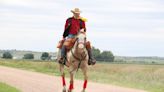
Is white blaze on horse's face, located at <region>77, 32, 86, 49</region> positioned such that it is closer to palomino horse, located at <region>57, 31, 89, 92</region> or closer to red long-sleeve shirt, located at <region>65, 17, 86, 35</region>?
palomino horse, located at <region>57, 31, 89, 92</region>

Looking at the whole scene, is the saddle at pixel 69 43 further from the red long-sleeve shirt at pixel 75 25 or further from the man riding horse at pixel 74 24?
the red long-sleeve shirt at pixel 75 25

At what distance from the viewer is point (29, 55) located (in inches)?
4067

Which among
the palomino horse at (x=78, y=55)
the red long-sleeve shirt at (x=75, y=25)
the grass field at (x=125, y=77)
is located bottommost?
the grass field at (x=125, y=77)

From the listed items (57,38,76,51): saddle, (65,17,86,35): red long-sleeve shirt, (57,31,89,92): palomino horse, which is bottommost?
(57,31,89,92): palomino horse

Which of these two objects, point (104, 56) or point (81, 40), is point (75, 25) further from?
point (104, 56)

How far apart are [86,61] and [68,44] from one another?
34.8 inches

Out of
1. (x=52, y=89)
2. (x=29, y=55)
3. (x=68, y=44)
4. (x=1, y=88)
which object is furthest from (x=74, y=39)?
(x=29, y=55)

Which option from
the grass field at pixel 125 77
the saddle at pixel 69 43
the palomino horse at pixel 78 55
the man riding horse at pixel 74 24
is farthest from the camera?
the grass field at pixel 125 77

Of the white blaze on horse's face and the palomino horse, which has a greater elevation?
the white blaze on horse's face

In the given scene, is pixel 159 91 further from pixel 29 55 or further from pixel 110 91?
pixel 29 55

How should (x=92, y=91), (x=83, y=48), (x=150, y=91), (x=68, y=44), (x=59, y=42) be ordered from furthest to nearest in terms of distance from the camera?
(x=150, y=91) → (x=92, y=91) → (x=59, y=42) → (x=68, y=44) → (x=83, y=48)

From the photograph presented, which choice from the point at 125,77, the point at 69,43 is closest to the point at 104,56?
the point at 125,77

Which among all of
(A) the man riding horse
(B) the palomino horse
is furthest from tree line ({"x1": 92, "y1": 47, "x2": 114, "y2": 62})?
(B) the palomino horse

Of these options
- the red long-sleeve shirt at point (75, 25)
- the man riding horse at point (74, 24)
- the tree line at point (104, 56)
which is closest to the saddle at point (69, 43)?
the man riding horse at point (74, 24)
